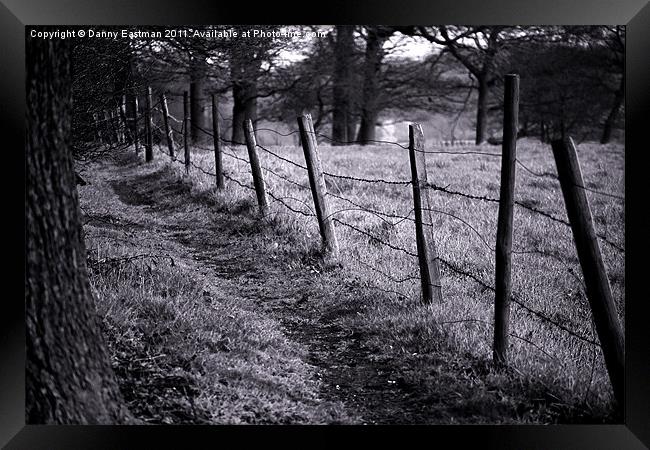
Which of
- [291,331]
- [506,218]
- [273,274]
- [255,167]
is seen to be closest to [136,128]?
[255,167]

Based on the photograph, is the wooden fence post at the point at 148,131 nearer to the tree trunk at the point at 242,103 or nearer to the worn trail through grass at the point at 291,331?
the worn trail through grass at the point at 291,331

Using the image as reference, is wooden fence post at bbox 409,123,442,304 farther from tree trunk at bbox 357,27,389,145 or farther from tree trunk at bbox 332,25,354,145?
tree trunk at bbox 332,25,354,145

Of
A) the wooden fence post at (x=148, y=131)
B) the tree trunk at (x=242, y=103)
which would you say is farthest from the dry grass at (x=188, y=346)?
the tree trunk at (x=242, y=103)

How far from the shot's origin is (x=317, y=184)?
6145mm

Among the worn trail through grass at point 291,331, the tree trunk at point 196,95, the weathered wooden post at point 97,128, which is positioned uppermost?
the tree trunk at point 196,95

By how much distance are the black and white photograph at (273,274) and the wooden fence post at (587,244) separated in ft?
0.04

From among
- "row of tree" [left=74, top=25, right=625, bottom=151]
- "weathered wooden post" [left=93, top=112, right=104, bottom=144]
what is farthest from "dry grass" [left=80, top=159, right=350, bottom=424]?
"row of tree" [left=74, top=25, right=625, bottom=151]

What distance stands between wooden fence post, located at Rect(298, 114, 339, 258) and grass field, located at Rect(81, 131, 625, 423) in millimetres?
141

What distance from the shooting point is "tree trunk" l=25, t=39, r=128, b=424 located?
3.16 m

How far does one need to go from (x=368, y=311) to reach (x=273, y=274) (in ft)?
4.35

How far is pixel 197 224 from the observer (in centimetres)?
710

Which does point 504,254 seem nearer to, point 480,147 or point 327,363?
point 327,363
